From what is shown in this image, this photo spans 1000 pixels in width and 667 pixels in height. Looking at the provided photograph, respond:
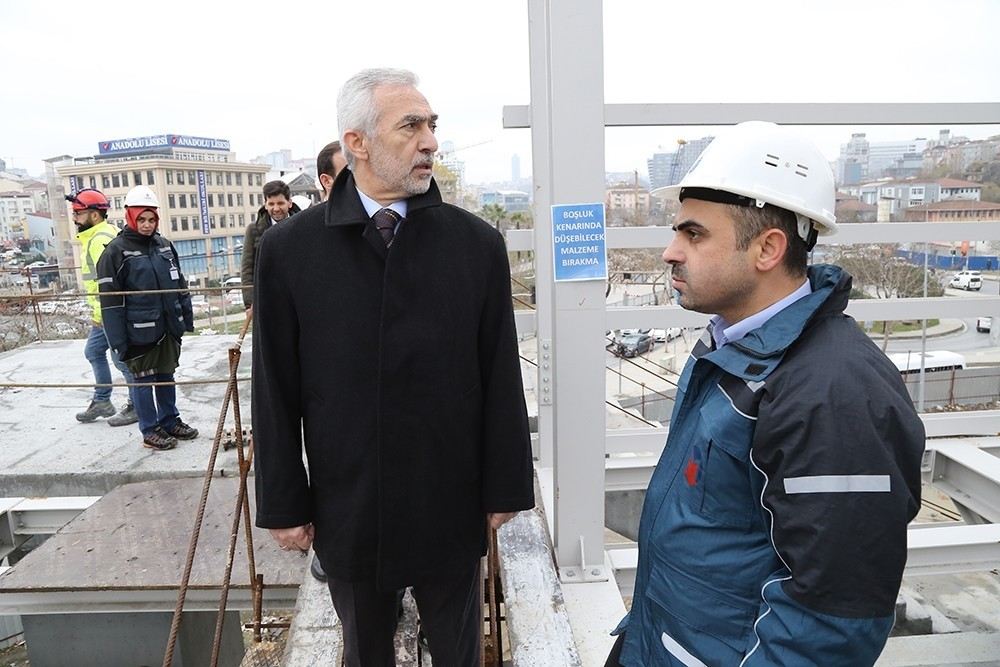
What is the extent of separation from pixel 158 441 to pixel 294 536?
3.94 m

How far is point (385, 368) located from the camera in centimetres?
191

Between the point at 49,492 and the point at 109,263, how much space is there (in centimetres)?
183

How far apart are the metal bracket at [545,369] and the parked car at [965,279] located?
2862mm

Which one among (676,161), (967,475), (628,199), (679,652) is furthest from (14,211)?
(679,652)

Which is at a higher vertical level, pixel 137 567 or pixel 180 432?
pixel 180 432

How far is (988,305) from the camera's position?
4074 millimetres

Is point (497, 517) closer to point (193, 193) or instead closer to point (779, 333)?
point (779, 333)

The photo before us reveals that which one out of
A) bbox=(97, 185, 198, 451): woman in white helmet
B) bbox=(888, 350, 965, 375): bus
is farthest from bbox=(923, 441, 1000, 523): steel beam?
bbox=(97, 185, 198, 451): woman in white helmet

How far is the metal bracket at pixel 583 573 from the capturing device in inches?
127

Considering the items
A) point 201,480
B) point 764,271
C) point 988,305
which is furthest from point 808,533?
point 201,480

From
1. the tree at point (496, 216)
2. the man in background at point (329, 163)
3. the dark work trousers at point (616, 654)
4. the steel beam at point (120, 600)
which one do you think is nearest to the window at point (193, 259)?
the tree at point (496, 216)

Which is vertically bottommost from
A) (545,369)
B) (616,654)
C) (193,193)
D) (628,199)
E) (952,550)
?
(952,550)

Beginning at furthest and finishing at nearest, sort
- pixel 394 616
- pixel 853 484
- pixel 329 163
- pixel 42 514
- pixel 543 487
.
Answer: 1. pixel 42 514
2. pixel 543 487
3. pixel 329 163
4. pixel 394 616
5. pixel 853 484

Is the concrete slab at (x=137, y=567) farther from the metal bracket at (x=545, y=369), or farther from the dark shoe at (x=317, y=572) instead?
the metal bracket at (x=545, y=369)
